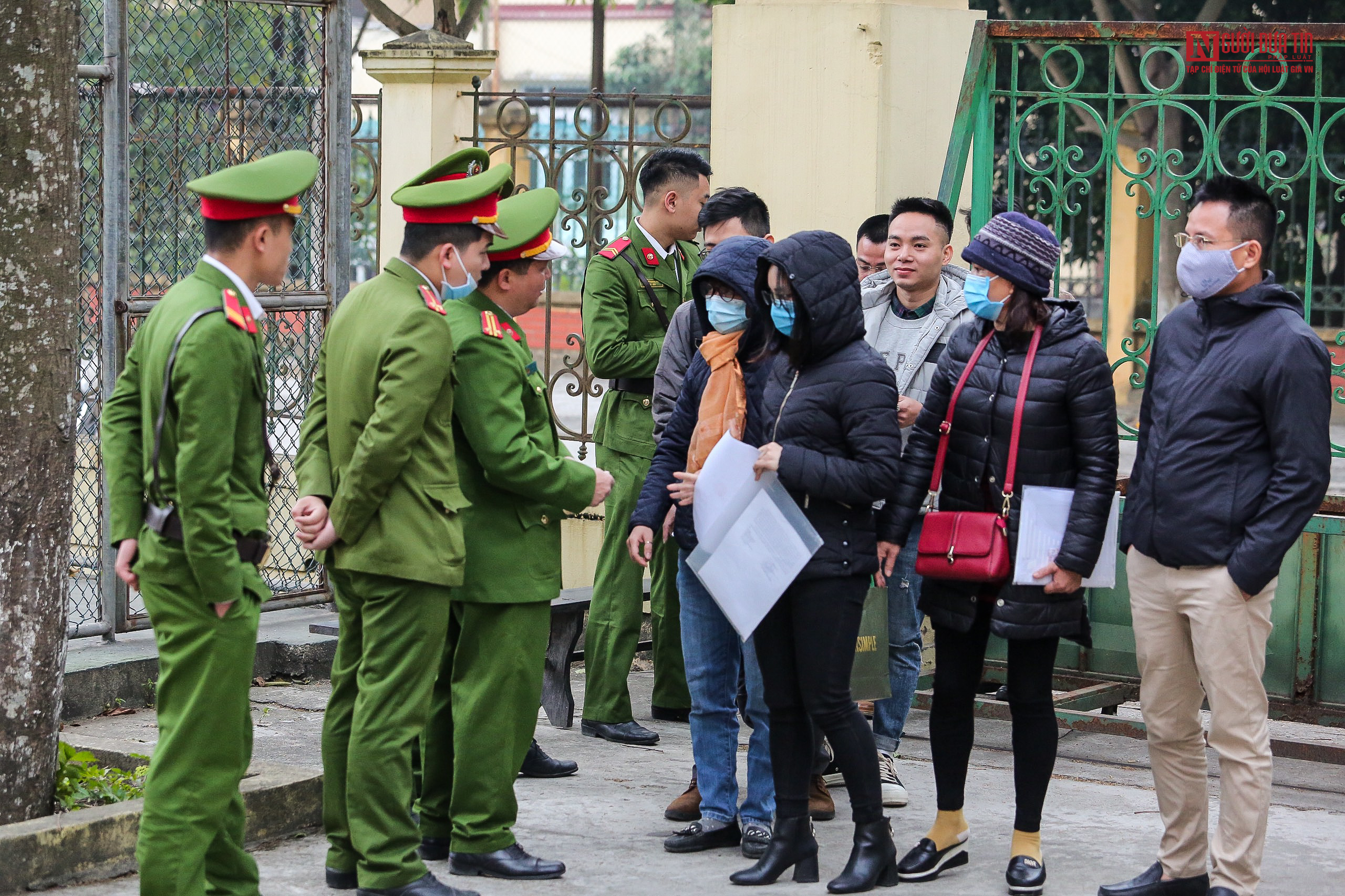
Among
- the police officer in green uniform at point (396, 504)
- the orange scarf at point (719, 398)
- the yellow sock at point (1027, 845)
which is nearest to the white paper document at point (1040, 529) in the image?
the yellow sock at point (1027, 845)

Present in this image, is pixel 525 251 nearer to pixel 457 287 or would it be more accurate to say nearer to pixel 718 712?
pixel 457 287

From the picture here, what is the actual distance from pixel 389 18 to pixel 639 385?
8.31 metres

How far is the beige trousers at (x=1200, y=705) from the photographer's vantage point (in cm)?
414

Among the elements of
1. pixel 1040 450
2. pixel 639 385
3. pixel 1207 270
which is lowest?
pixel 1040 450

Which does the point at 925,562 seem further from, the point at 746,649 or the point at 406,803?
the point at 406,803


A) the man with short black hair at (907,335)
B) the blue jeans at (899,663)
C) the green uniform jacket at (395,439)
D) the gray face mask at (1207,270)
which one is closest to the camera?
the green uniform jacket at (395,439)

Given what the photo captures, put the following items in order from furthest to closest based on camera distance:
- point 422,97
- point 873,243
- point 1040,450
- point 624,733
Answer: point 422,97, point 624,733, point 873,243, point 1040,450

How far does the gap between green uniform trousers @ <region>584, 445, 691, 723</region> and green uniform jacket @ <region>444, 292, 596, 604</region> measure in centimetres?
141

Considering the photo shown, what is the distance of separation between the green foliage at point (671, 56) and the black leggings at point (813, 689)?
34935 mm

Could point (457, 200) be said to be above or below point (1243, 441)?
above

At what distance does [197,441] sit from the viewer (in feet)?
11.9

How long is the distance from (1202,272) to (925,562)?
1021 mm

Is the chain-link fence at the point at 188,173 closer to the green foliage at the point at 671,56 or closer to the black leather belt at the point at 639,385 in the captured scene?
the black leather belt at the point at 639,385

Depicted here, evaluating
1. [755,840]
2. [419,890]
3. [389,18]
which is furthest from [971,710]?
[389,18]
